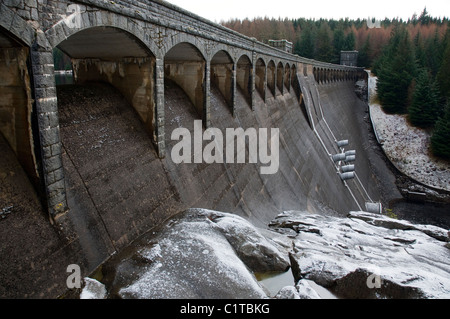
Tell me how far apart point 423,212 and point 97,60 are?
104ft

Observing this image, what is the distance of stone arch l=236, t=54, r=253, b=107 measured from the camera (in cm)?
1923

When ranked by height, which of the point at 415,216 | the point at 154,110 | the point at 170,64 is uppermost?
the point at 170,64

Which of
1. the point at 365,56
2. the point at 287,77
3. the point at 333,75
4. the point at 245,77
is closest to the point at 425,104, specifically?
the point at 333,75

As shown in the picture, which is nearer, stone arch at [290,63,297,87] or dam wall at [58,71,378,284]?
dam wall at [58,71,378,284]

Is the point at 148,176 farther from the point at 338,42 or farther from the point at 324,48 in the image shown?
the point at 338,42

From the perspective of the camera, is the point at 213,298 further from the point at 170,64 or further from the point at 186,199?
the point at 170,64

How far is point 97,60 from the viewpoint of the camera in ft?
35.2

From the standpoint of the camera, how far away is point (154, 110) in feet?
32.7

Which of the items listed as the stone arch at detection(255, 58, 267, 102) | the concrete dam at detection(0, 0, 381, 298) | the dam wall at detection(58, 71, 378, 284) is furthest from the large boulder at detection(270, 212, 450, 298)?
the stone arch at detection(255, 58, 267, 102)

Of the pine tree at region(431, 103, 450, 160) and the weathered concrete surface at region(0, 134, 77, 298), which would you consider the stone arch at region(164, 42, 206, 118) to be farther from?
the pine tree at region(431, 103, 450, 160)

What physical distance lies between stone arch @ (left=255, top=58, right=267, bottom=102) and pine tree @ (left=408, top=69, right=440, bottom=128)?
2879 cm

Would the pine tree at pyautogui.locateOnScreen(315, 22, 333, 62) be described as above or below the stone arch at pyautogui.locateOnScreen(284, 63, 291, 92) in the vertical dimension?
above
